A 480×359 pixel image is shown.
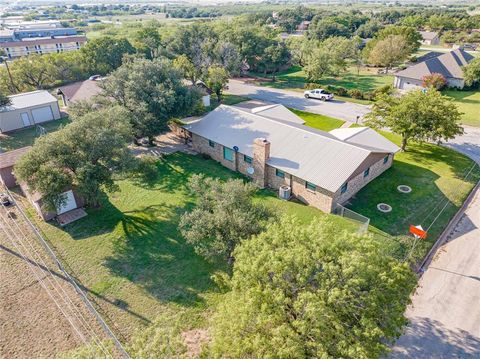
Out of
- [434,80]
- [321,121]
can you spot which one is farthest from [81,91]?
[434,80]

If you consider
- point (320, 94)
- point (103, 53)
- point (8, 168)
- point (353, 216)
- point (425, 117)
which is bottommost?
point (353, 216)

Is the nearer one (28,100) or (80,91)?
(28,100)

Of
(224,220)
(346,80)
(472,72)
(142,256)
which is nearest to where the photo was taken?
(224,220)

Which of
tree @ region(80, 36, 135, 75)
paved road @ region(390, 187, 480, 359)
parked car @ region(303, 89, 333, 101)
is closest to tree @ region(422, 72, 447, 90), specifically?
parked car @ region(303, 89, 333, 101)

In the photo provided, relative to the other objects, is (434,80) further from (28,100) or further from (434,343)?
(28,100)

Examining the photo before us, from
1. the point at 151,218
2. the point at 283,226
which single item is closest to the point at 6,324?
the point at 151,218

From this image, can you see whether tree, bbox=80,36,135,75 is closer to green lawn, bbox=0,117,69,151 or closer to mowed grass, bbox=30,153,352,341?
green lawn, bbox=0,117,69,151
